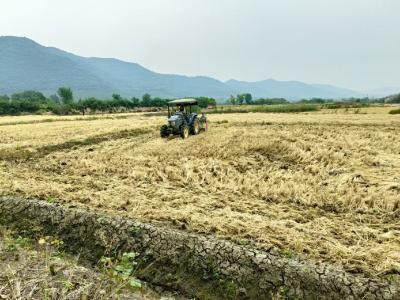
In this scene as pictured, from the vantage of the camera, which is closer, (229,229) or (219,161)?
(229,229)

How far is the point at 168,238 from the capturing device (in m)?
6.81

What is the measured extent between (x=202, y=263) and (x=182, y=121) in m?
16.3

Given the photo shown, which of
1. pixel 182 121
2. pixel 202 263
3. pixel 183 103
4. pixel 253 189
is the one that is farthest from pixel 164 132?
pixel 202 263

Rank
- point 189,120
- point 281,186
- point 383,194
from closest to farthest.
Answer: point 383,194, point 281,186, point 189,120

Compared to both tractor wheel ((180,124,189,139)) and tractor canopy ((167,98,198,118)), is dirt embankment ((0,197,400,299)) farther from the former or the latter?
tractor canopy ((167,98,198,118))

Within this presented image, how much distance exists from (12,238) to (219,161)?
7630mm

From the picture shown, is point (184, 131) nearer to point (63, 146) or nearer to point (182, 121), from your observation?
point (182, 121)

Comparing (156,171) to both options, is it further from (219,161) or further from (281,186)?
(281,186)

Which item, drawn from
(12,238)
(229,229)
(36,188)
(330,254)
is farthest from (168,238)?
(36,188)

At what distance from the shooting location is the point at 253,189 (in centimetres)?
998

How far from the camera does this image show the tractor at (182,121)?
71.1ft

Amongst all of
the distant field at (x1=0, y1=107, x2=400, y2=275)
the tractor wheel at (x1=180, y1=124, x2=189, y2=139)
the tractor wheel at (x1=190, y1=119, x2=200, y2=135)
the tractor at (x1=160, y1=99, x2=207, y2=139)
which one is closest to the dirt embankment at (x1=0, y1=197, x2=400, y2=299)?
the distant field at (x1=0, y1=107, x2=400, y2=275)

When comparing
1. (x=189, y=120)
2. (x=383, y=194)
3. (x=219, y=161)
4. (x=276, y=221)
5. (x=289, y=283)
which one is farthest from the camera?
(x=189, y=120)

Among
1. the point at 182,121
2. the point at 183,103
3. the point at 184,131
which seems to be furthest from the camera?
the point at 183,103
